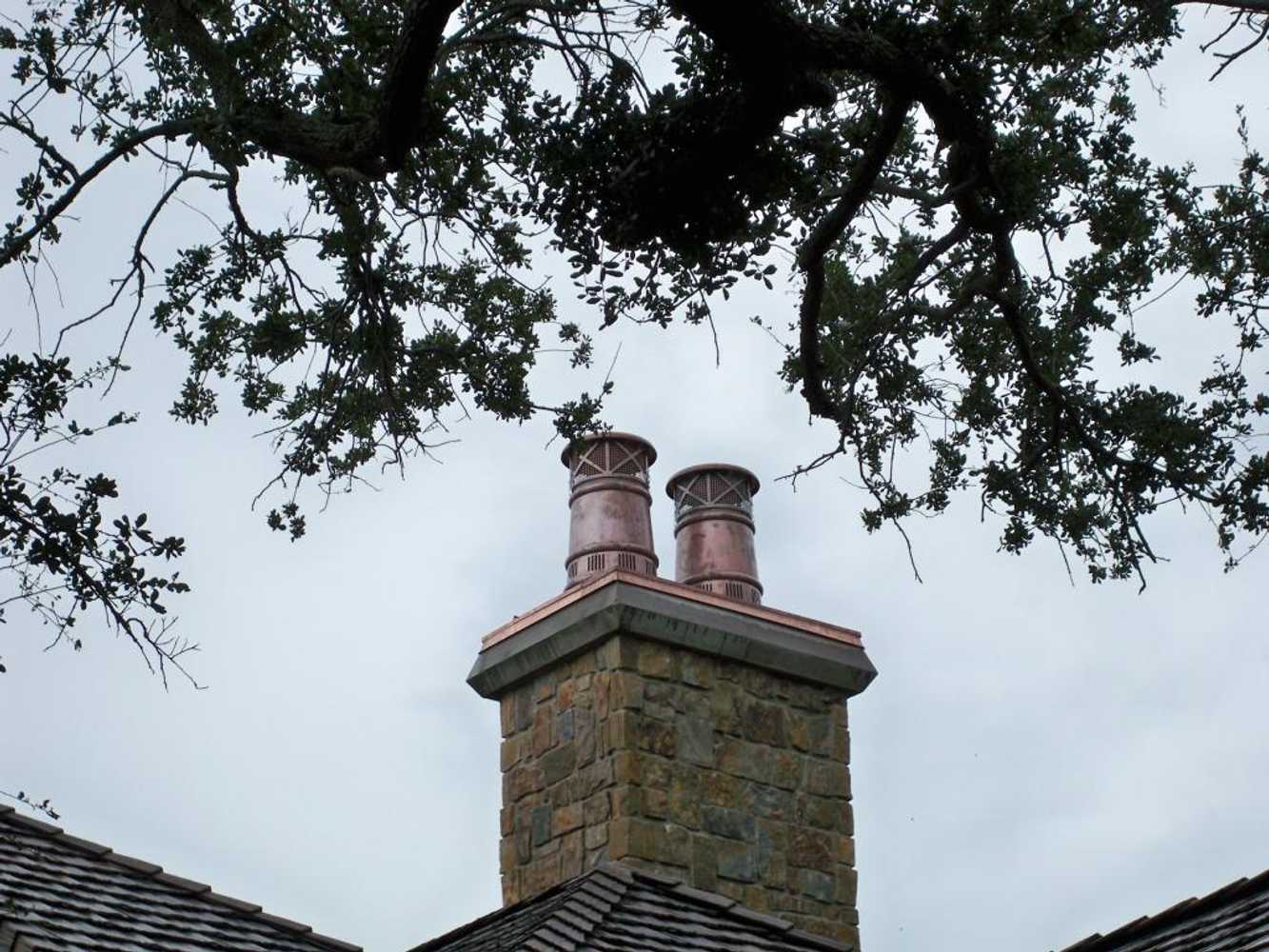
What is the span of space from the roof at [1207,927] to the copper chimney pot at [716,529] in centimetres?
328

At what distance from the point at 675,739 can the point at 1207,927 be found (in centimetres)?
316

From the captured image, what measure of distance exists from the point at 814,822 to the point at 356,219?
458cm

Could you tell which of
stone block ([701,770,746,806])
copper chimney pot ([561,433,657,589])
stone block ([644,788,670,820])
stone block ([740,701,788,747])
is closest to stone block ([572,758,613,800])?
stone block ([644,788,670,820])

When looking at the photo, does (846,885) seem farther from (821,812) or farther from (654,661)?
(654,661)

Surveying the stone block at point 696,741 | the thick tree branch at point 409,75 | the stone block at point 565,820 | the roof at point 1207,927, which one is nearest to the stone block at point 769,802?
the stone block at point 696,741

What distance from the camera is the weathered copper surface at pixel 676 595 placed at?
11.0 metres

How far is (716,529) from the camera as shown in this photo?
12.2 metres

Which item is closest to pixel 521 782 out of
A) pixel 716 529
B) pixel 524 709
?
pixel 524 709

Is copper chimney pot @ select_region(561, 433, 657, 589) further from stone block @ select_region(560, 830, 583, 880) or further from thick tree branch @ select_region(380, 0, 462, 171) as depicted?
thick tree branch @ select_region(380, 0, 462, 171)

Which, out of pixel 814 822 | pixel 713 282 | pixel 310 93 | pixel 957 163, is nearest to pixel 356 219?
pixel 310 93

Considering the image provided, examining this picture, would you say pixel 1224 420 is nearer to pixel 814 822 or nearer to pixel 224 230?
pixel 814 822

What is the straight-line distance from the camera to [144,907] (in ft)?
32.9

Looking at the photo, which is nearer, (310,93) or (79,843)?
(310,93)

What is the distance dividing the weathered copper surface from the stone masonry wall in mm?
334
